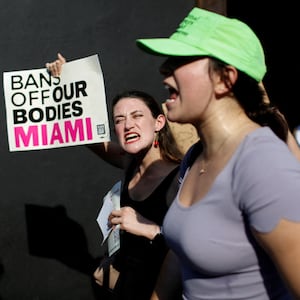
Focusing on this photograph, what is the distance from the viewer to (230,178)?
1596 millimetres

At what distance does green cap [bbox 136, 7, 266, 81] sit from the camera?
1.69 m

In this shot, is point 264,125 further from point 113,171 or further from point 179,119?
point 113,171

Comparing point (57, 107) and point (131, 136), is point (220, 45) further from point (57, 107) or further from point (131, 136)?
point (57, 107)

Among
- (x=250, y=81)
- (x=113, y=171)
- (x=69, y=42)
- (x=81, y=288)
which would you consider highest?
(x=69, y=42)

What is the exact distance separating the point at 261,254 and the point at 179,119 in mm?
448

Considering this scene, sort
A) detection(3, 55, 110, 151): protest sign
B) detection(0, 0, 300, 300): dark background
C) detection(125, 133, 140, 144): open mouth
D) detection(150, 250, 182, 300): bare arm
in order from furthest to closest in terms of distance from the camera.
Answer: detection(0, 0, 300, 300): dark background < detection(3, 55, 110, 151): protest sign < detection(125, 133, 140, 144): open mouth < detection(150, 250, 182, 300): bare arm

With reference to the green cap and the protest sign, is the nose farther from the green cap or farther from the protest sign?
the green cap

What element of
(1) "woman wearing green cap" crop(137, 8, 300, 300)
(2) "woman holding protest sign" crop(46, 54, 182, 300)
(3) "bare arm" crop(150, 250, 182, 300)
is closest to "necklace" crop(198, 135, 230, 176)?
(1) "woman wearing green cap" crop(137, 8, 300, 300)

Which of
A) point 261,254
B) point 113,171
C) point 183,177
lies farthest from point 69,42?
point 261,254

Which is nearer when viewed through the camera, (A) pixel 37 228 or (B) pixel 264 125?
(B) pixel 264 125

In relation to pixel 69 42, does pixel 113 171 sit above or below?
below

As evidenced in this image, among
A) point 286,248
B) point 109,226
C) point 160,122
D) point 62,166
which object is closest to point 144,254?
point 109,226

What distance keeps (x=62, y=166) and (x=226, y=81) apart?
2.76m

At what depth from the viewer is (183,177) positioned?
203 centimetres
